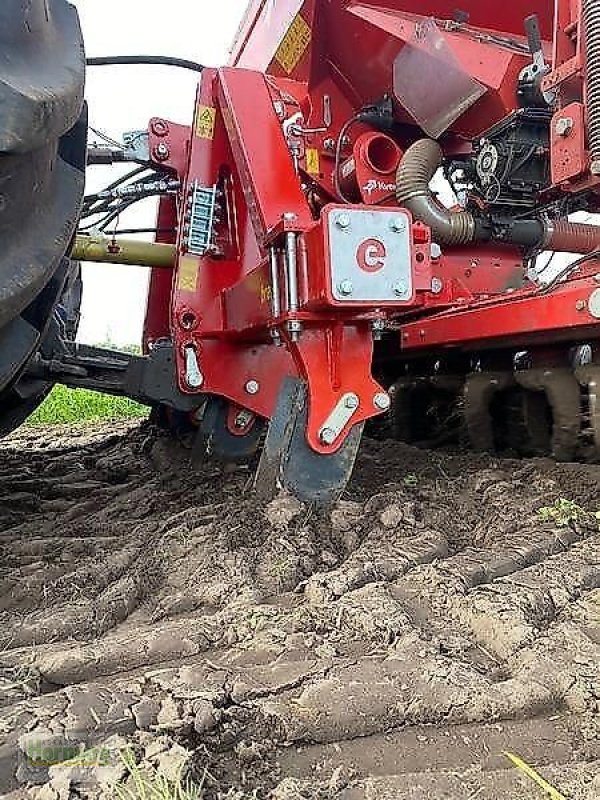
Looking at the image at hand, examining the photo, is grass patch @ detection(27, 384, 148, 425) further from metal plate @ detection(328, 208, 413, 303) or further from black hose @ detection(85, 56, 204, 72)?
metal plate @ detection(328, 208, 413, 303)

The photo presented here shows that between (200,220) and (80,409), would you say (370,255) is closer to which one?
(200,220)

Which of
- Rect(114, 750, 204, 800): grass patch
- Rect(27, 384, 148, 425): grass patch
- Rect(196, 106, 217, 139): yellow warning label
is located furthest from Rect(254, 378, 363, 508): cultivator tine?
Rect(27, 384, 148, 425): grass patch

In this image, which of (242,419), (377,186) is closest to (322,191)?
(377,186)

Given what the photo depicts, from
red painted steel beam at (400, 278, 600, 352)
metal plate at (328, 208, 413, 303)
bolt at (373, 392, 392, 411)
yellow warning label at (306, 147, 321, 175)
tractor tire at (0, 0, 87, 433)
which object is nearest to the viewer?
tractor tire at (0, 0, 87, 433)

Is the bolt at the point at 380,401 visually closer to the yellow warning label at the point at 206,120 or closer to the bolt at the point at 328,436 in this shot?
the bolt at the point at 328,436

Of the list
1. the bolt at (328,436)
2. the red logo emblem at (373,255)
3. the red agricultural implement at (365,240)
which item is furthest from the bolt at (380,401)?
the red logo emblem at (373,255)

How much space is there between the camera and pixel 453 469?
8.88 ft

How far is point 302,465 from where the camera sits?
2246mm

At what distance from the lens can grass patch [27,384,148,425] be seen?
23.4 ft

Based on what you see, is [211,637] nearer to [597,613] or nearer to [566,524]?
[597,613]

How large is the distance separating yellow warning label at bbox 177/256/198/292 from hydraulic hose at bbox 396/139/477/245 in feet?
2.48

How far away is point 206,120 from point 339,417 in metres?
1.26

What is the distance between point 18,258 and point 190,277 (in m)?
1.43

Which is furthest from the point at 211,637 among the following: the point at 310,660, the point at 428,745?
the point at 428,745
